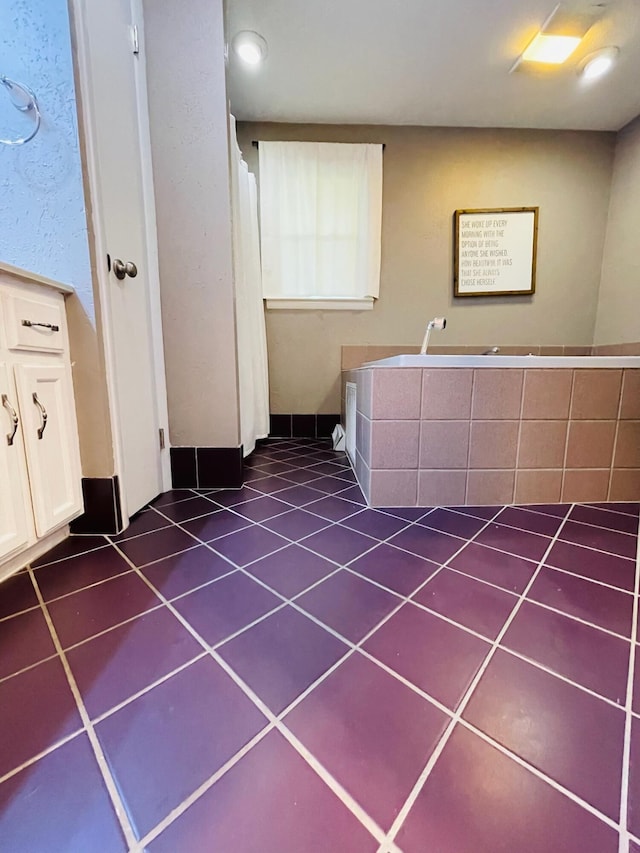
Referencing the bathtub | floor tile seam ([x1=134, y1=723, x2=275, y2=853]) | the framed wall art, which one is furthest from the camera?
the framed wall art

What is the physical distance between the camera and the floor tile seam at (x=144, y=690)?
57 cm

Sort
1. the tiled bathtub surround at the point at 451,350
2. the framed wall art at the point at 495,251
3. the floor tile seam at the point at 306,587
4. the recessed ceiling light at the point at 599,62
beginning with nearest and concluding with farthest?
1. the floor tile seam at the point at 306,587
2. the recessed ceiling light at the point at 599,62
3. the framed wall art at the point at 495,251
4. the tiled bathtub surround at the point at 451,350

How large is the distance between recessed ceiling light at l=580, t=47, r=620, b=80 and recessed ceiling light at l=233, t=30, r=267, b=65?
176 centimetres

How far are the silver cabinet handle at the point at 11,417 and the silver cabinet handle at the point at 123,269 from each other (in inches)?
22.9

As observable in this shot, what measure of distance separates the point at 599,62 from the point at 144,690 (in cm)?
333

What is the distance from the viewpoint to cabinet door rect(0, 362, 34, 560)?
88cm

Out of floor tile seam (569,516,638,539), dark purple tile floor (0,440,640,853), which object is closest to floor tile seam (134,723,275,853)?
dark purple tile floor (0,440,640,853)

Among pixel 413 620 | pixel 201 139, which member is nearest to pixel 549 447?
pixel 413 620

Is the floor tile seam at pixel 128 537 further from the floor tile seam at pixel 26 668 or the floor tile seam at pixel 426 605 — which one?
the floor tile seam at pixel 426 605

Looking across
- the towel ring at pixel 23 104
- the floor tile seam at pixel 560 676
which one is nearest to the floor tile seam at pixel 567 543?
the floor tile seam at pixel 560 676

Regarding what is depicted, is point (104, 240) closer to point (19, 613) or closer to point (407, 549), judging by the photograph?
point (19, 613)

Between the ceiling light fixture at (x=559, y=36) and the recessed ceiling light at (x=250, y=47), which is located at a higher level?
the ceiling light fixture at (x=559, y=36)

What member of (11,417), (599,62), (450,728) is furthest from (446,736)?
(599,62)

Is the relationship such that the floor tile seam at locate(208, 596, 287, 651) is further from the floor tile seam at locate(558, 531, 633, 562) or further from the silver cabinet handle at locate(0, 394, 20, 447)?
the floor tile seam at locate(558, 531, 633, 562)
